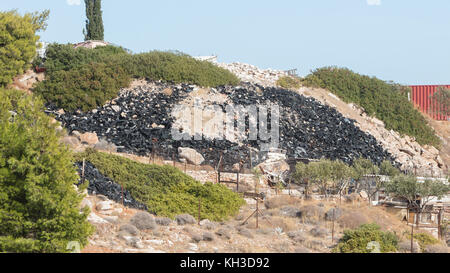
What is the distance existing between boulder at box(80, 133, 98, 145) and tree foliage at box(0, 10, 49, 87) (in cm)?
826

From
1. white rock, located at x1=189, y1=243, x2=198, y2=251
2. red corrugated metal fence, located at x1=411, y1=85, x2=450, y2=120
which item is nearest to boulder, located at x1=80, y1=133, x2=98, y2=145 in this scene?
white rock, located at x1=189, y1=243, x2=198, y2=251

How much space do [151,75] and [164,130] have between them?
23.3 feet

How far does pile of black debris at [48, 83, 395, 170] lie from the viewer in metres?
29.8

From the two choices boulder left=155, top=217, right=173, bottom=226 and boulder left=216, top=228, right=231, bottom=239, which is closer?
boulder left=216, top=228, right=231, bottom=239

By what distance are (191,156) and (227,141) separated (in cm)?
367

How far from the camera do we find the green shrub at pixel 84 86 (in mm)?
33219

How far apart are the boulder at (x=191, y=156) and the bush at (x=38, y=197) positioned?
14.3 m

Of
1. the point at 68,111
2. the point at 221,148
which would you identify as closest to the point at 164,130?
the point at 221,148

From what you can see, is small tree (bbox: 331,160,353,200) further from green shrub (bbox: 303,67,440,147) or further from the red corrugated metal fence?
the red corrugated metal fence

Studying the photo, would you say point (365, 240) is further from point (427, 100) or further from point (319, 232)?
point (427, 100)

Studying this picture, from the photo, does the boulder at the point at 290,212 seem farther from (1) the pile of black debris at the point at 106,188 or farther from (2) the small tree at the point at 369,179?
(2) the small tree at the point at 369,179

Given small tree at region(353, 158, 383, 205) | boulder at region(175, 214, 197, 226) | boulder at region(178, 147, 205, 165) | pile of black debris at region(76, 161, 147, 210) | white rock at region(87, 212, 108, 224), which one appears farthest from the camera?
boulder at region(178, 147, 205, 165)
